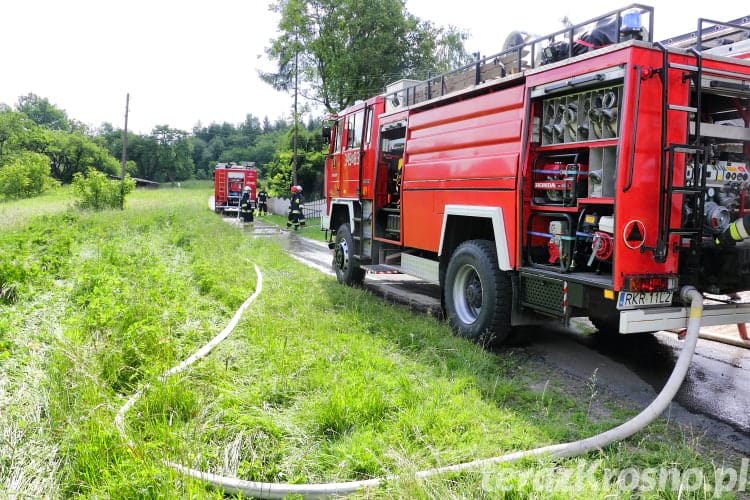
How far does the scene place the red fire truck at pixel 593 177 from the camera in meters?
4.31

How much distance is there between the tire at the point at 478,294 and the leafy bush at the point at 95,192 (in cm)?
2656

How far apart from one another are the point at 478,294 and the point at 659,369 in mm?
1856

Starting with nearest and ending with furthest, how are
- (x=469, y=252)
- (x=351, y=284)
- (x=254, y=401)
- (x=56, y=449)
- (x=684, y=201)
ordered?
Answer: (x=56, y=449) < (x=254, y=401) < (x=684, y=201) < (x=469, y=252) < (x=351, y=284)

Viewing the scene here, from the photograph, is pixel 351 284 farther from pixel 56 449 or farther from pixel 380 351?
pixel 56 449

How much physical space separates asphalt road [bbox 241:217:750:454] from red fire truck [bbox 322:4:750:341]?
1.92 feet

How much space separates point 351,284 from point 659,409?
20.2 feet

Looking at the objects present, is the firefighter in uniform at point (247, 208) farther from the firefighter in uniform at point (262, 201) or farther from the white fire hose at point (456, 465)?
the white fire hose at point (456, 465)

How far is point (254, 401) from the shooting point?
153 inches

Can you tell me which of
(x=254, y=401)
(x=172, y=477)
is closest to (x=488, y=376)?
(x=254, y=401)

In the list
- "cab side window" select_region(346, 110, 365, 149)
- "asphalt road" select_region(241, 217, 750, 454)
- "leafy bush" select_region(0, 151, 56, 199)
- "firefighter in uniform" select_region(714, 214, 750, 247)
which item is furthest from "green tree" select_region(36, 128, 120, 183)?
"firefighter in uniform" select_region(714, 214, 750, 247)

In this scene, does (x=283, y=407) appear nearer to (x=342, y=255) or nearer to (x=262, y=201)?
(x=342, y=255)

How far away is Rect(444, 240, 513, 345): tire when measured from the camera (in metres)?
5.61

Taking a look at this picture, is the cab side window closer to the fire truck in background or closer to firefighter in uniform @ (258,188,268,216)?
firefighter in uniform @ (258,188,268,216)

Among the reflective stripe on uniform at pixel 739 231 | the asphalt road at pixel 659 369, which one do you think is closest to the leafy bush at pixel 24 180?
the asphalt road at pixel 659 369
